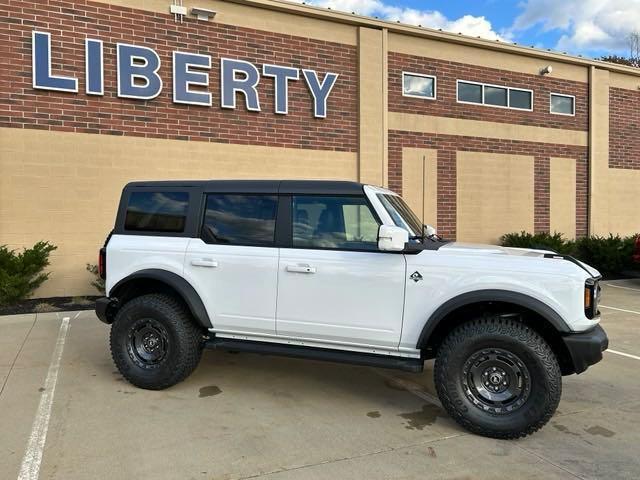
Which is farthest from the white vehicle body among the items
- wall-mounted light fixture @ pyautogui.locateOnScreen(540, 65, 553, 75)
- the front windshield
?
wall-mounted light fixture @ pyautogui.locateOnScreen(540, 65, 553, 75)

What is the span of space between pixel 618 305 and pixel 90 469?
382 inches

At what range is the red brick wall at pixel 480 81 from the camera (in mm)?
12914

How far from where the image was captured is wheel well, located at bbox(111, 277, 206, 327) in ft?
16.1

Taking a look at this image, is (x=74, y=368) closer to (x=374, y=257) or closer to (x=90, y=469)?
(x=90, y=469)

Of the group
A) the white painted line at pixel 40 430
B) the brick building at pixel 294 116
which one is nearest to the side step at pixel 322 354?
the white painted line at pixel 40 430

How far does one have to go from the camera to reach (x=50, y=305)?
30.8 feet

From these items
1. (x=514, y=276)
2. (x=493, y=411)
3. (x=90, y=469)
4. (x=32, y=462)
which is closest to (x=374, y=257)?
(x=514, y=276)

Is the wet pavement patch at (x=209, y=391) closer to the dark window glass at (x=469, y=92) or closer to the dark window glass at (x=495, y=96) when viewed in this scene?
the dark window glass at (x=469, y=92)

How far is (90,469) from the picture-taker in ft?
11.0

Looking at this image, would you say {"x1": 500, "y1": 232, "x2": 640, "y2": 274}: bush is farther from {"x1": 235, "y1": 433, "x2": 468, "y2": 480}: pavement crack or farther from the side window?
{"x1": 235, "y1": 433, "x2": 468, "y2": 480}: pavement crack

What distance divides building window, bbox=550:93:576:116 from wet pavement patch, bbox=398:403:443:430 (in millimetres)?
13127

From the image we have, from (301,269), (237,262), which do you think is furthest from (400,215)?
(237,262)

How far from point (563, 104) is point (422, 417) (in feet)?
45.3

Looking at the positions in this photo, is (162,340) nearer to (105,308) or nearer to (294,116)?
(105,308)
